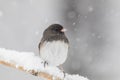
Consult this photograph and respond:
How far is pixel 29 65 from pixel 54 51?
1.15 meters

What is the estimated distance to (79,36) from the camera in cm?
632

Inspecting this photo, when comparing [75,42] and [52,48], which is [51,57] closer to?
[52,48]

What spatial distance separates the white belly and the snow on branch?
924 millimetres

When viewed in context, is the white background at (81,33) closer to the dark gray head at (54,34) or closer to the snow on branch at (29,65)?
the dark gray head at (54,34)

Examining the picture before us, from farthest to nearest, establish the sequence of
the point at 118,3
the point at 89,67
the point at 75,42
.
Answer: the point at 118,3 → the point at 75,42 → the point at 89,67

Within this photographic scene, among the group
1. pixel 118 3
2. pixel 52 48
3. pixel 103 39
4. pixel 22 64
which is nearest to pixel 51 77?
pixel 22 64

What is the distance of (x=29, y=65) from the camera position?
239 centimetres

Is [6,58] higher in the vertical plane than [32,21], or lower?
lower

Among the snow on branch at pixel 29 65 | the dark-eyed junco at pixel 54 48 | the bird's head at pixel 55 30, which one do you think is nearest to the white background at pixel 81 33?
the bird's head at pixel 55 30

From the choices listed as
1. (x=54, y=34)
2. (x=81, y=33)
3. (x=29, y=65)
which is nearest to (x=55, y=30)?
(x=54, y=34)

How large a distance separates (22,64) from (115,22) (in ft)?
16.2

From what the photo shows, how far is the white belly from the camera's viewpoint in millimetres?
3504

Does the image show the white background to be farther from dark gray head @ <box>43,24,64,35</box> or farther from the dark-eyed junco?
the dark-eyed junco

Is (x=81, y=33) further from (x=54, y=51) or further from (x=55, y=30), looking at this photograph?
(x=54, y=51)
